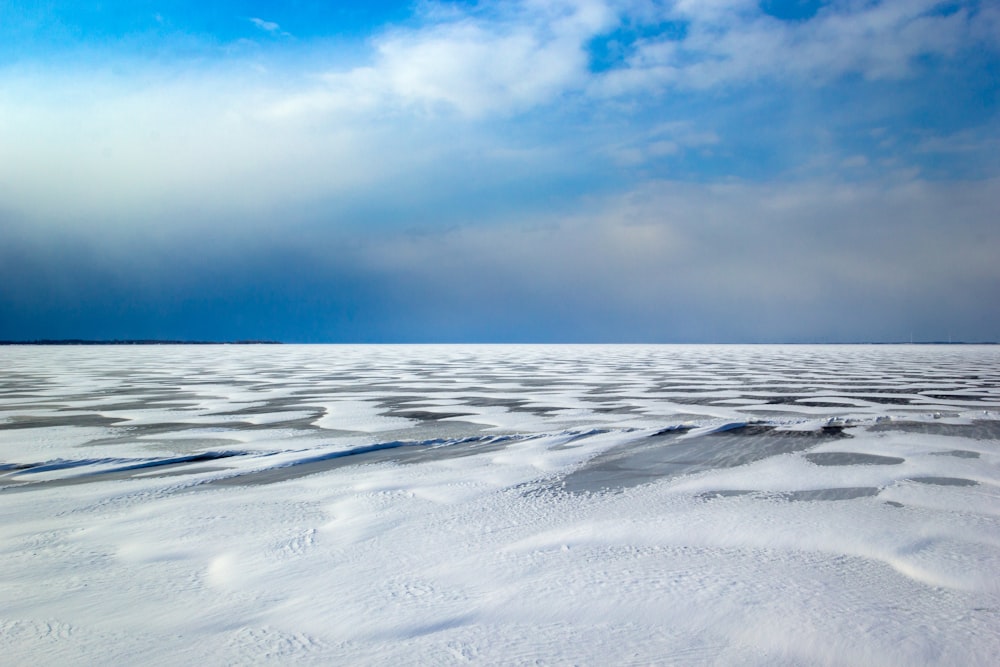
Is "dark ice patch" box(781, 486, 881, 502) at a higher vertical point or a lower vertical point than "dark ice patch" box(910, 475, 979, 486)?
lower

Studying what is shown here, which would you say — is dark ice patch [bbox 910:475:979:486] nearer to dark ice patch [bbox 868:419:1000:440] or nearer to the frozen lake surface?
the frozen lake surface

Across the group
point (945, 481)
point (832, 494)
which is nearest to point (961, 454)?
point (945, 481)

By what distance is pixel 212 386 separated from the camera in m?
8.78

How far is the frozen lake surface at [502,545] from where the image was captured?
1374 millimetres

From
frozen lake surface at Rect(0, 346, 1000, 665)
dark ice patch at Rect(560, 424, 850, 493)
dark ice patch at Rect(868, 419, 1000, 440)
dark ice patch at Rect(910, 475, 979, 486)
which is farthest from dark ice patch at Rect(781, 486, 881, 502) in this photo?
dark ice patch at Rect(868, 419, 1000, 440)

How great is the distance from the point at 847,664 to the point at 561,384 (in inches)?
302

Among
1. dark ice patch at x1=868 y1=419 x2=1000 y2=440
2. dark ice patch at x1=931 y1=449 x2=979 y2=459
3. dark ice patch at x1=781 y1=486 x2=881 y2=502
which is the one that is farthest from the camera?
dark ice patch at x1=868 y1=419 x2=1000 y2=440

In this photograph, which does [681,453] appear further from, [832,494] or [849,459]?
[832,494]

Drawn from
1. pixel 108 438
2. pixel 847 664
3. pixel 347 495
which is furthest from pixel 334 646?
pixel 108 438

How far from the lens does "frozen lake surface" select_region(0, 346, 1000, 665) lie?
1374 mm

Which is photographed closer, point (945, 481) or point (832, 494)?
point (832, 494)

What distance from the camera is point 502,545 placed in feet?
6.49

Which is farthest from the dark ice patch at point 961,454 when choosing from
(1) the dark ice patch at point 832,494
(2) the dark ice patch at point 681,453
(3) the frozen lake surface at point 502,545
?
(1) the dark ice patch at point 832,494

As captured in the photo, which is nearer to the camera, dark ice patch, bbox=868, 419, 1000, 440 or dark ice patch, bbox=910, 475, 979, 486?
dark ice patch, bbox=910, 475, 979, 486
